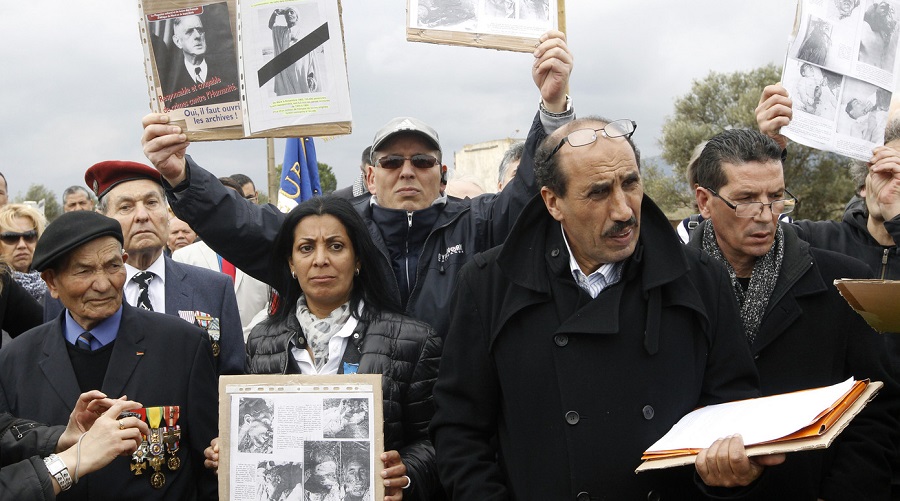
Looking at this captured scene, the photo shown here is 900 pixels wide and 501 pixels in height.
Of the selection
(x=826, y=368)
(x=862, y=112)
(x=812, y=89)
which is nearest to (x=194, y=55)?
(x=812, y=89)

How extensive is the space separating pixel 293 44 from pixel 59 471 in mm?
2034

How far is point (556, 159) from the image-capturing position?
3176mm

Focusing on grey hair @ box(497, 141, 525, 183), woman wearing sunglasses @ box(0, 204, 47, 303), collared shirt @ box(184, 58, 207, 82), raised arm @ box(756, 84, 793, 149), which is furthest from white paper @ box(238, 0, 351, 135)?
woman wearing sunglasses @ box(0, 204, 47, 303)

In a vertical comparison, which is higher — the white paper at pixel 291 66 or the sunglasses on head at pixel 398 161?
the white paper at pixel 291 66

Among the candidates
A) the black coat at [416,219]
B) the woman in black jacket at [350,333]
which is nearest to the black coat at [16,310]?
the black coat at [416,219]

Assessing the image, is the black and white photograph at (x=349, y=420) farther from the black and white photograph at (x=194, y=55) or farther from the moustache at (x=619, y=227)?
the black and white photograph at (x=194, y=55)

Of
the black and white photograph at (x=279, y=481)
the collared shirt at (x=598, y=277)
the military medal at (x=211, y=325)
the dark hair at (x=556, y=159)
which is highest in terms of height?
the dark hair at (x=556, y=159)

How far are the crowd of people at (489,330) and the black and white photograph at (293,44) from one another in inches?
19.4

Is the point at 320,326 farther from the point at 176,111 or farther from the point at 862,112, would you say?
the point at 862,112

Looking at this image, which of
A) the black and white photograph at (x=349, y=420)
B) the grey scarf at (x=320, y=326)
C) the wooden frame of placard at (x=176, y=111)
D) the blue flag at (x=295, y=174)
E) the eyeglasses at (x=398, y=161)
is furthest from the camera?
the blue flag at (x=295, y=174)

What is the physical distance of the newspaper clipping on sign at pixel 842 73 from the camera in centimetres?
395

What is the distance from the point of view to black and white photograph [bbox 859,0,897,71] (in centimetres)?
406

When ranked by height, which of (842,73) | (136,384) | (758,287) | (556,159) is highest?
(842,73)

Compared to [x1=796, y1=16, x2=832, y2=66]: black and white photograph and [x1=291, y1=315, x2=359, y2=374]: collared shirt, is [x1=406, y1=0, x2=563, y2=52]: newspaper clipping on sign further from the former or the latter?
[x1=291, y1=315, x2=359, y2=374]: collared shirt
